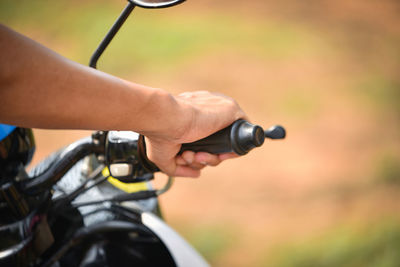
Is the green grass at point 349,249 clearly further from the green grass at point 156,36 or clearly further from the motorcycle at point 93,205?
the green grass at point 156,36

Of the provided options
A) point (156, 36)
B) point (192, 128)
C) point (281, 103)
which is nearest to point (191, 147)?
point (192, 128)

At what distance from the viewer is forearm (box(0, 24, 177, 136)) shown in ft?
2.62

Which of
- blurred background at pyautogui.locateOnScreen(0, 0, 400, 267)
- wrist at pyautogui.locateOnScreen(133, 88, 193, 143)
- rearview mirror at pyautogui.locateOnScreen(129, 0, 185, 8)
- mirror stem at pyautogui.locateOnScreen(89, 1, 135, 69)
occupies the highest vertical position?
rearview mirror at pyautogui.locateOnScreen(129, 0, 185, 8)

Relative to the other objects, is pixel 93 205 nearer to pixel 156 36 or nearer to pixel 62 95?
pixel 62 95

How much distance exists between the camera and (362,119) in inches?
187

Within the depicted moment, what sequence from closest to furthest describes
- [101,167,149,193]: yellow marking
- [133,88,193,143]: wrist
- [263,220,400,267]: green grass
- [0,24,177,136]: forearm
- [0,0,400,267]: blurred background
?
[0,24,177,136]: forearm
[133,88,193,143]: wrist
[101,167,149,193]: yellow marking
[263,220,400,267]: green grass
[0,0,400,267]: blurred background

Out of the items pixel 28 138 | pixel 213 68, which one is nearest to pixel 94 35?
pixel 213 68

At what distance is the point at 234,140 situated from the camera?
113 cm

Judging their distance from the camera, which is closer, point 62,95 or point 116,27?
point 62,95

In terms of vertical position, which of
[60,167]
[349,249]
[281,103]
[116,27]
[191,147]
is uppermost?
[116,27]

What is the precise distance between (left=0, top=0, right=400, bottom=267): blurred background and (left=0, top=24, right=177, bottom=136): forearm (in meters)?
2.54

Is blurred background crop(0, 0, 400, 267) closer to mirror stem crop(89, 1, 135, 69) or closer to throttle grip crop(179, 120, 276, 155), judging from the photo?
throttle grip crop(179, 120, 276, 155)

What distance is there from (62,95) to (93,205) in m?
0.65

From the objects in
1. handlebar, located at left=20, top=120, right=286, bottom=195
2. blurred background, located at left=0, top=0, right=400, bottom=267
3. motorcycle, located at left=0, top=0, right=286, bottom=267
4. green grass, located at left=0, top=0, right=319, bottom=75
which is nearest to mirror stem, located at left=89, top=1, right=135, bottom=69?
motorcycle, located at left=0, top=0, right=286, bottom=267
